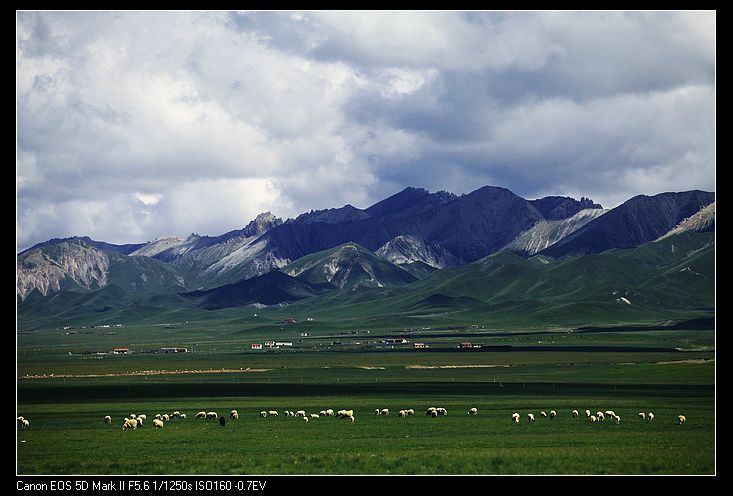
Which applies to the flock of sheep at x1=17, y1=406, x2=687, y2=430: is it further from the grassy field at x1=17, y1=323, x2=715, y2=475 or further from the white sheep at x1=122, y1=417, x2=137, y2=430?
the grassy field at x1=17, y1=323, x2=715, y2=475

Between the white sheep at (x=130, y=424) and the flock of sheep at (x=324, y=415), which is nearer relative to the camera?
the white sheep at (x=130, y=424)

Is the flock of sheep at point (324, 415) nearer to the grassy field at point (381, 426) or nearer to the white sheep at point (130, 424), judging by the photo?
the white sheep at point (130, 424)

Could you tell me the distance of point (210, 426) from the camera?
278 ft

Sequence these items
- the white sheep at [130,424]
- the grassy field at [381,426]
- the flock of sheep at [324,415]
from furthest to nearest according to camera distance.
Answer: the flock of sheep at [324,415]
the white sheep at [130,424]
the grassy field at [381,426]

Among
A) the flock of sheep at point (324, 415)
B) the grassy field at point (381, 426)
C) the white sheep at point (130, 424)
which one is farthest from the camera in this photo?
the flock of sheep at point (324, 415)

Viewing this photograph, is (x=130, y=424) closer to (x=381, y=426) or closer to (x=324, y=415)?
(x=324, y=415)

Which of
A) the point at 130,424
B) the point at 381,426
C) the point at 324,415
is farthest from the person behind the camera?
the point at 324,415

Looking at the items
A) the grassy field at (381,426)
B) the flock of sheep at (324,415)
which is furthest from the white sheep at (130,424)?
the grassy field at (381,426)

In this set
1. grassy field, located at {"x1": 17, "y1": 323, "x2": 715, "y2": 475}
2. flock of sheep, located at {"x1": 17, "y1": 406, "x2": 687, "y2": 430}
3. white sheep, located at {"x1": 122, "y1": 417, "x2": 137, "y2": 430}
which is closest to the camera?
grassy field, located at {"x1": 17, "y1": 323, "x2": 715, "y2": 475}

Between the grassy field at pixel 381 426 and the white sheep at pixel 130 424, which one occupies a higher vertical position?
the white sheep at pixel 130 424

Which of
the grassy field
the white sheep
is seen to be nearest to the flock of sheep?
the white sheep

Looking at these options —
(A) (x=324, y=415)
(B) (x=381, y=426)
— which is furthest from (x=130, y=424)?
(B) (x=381, y=426)
